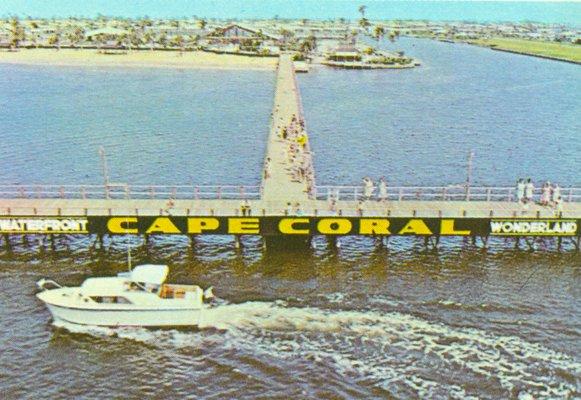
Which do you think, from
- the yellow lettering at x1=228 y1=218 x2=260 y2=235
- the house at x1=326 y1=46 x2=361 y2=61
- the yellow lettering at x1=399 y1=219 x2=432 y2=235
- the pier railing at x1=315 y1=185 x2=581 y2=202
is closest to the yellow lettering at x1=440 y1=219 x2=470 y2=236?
the yellow lettering at x1=399 y1=219 x2=432 y2=235

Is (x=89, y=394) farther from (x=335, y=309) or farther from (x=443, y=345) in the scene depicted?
(x=443, y=345)

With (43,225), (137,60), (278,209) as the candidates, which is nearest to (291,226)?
(278,209)

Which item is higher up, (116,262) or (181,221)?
(181,221)

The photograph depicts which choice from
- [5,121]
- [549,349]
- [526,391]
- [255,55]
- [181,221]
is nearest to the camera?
[526,391]

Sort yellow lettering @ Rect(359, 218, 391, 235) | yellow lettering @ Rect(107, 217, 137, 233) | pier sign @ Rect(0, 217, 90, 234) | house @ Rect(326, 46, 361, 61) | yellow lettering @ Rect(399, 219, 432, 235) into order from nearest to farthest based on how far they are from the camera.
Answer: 1. pier sign @ Rect(0, 217, 90, 234)
2. yellow lettering @ Rect(107, 217, 137, 233)
3. yellow lettering @ Rect(359, 218, 391, 235)
4. yellow lettering @ Rect(399, 219, 432, 235)
5. house @ Rect(326, 46, 361, 61)

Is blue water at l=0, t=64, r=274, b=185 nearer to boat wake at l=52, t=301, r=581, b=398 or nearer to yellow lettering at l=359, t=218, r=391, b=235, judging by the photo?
yellow lettering at l=359, t=218, r=391, b=235

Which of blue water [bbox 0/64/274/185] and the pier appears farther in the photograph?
blue water [bbox 0/64/274/185]

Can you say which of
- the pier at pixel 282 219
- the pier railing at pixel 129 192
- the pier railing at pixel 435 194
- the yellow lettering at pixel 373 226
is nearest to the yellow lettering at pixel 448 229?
the pier at pixel 282 219

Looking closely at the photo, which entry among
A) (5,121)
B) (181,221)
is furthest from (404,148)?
(5,121)
